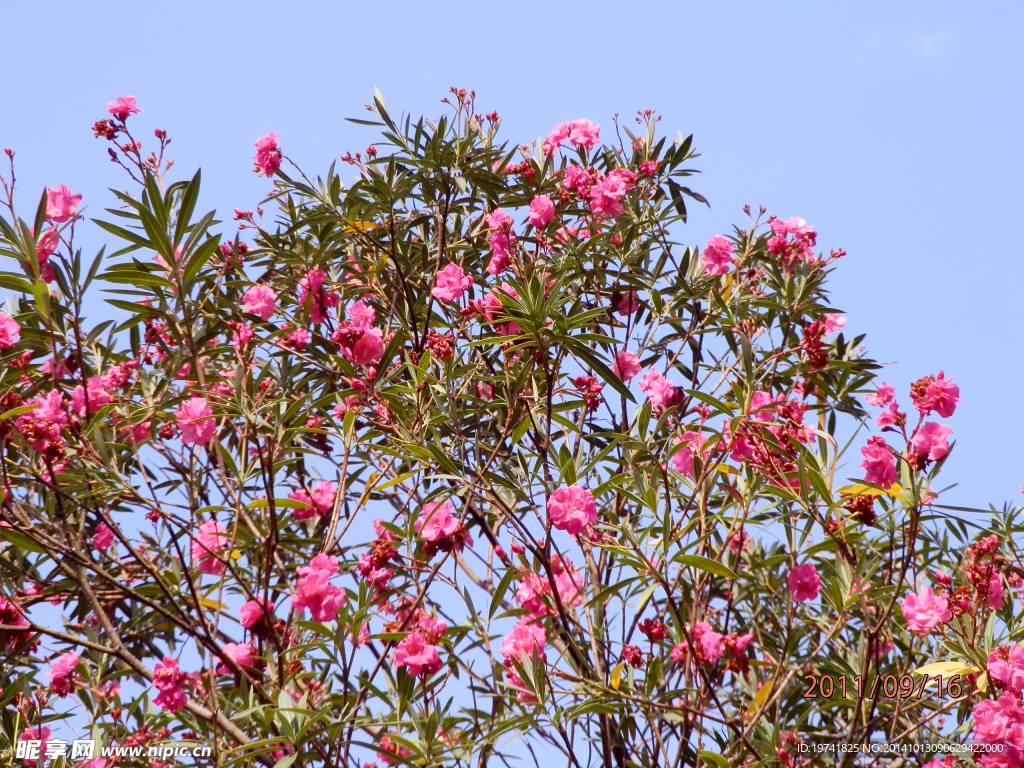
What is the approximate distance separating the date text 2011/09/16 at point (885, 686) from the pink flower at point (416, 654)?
1.09 metres

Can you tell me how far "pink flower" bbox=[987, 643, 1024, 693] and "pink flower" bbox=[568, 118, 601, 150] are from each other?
2451 mm

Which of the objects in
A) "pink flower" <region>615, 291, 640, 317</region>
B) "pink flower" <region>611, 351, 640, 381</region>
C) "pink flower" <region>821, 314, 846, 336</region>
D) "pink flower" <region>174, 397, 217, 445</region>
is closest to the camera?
"pink flower" <region>174, 397, 217, 445</region>

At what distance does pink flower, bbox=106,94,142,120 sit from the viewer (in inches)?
105

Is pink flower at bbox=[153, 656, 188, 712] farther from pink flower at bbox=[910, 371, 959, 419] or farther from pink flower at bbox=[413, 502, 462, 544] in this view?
pink flower at bbox=[910, 371, 959, 419]

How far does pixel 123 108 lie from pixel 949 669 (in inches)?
114

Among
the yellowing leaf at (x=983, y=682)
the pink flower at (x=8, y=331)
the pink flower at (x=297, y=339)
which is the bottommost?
the yellowing leaf at (x=983, y=682)

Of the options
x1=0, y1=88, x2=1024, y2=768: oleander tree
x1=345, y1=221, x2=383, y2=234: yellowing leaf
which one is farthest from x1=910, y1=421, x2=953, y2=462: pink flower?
x1=345, y1=221, x2=383, y2=234: yellowing leaf

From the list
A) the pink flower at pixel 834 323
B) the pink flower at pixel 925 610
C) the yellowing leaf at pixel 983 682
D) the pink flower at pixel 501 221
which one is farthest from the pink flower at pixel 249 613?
the pink flower at pixel 834 323

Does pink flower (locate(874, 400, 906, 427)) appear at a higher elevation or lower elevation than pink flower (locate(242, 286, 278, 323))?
lower

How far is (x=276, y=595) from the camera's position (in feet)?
9.21

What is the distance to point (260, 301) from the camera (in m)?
2.97

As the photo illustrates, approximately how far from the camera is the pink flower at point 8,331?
2.46 m

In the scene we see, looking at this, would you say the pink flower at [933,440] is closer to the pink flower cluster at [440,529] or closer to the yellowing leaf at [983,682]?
the yellowing leaf at [983,682]

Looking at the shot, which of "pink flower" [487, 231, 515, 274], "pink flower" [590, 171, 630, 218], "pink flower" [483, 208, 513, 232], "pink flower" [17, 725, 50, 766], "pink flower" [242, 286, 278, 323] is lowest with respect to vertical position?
"pink flower" [17, 725, 50, 766]
